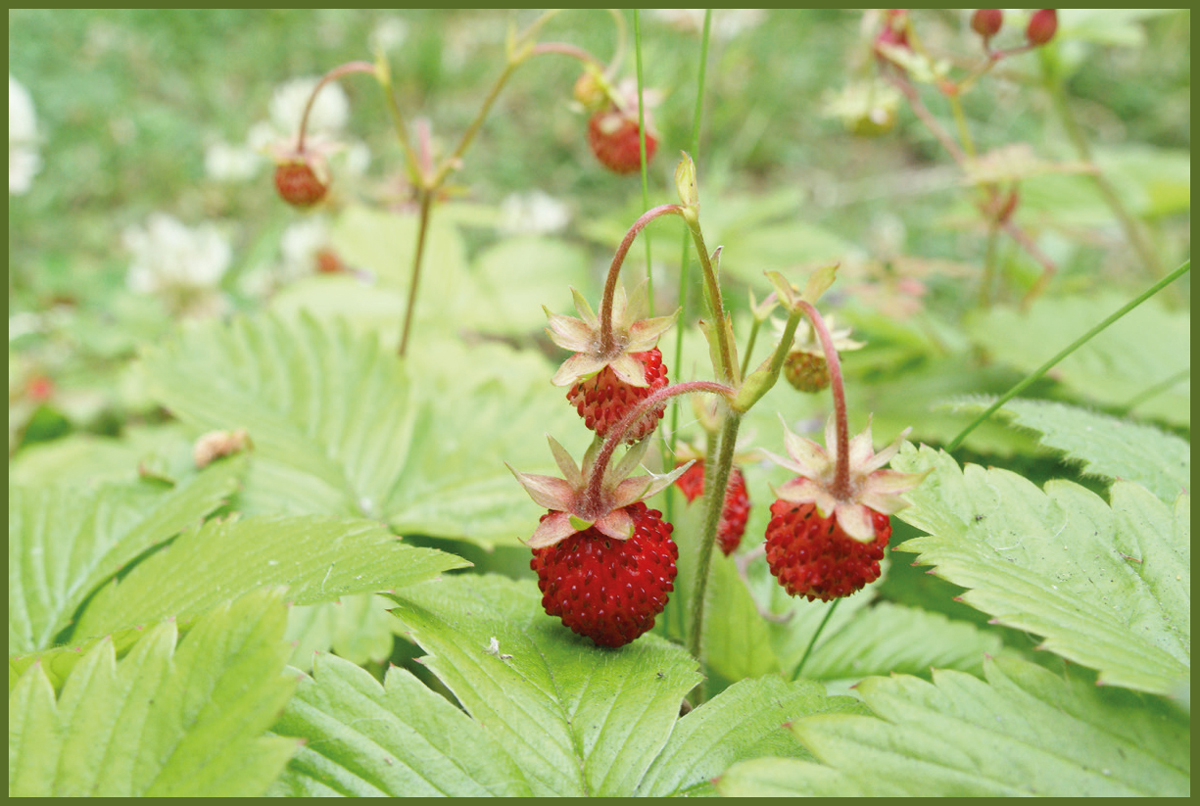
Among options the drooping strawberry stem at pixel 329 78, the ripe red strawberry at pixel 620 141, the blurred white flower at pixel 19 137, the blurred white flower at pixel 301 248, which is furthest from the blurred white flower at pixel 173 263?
the ripe red strawberry at pixel 620 141

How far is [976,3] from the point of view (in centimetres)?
169

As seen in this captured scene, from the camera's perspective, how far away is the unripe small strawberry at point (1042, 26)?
5.60 ft

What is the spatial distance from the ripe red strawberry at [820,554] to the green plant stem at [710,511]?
90 millimetres

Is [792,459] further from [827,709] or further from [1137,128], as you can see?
[1137,128]

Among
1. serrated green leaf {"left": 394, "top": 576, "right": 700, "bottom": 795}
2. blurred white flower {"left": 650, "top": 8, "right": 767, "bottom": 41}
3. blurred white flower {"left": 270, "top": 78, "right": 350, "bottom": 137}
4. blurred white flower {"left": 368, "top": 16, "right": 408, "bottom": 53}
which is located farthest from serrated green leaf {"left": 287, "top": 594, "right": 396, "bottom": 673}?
blurred white flower {"left": 368, "top": 16, "right": 408, "bottom": 53}

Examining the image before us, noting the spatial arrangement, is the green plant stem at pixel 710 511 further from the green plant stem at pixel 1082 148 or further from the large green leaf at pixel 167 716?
the green plant stem at pixel 1082 148

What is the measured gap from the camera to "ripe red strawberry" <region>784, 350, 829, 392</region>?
3.78ft

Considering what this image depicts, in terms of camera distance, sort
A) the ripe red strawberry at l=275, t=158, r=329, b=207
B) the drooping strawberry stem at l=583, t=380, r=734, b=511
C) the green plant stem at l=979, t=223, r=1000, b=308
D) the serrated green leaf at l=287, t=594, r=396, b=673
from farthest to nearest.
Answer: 1. the green plant stem at l=979, t=223, r=1000, b=308
2. the ripe red strawberry at l=275, t=158, r=329, b=207
3. the serrated green leaf at l=287, t=594, r=396, b=673
4. the drooping strawberry stem at l=583, t=380, r=734, b=511

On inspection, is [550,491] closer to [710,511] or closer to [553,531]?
[553,531]

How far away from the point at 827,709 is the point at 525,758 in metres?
0.30

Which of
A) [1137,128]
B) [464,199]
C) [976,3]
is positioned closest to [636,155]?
[976,3]

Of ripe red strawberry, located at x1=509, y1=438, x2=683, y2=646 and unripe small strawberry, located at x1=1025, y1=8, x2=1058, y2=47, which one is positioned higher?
unripe small strawberry, located at x1=1025, y1=8, x2=1058, y2=47

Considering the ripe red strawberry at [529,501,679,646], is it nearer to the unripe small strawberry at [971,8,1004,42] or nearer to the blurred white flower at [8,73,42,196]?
the unripe small strawberry at [971,8,1004,42]

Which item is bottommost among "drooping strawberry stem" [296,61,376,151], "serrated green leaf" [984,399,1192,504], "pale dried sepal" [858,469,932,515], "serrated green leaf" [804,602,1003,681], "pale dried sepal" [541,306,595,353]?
"serrated green leaf" [804,602,1003,681]
